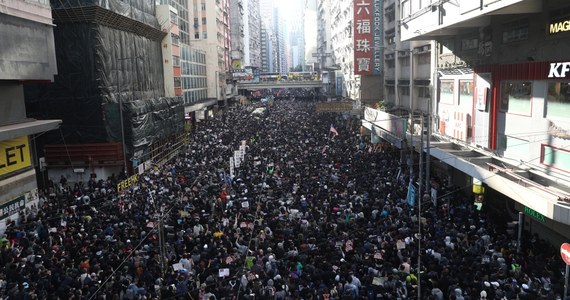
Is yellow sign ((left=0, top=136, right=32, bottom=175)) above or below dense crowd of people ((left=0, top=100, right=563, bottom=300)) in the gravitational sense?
above

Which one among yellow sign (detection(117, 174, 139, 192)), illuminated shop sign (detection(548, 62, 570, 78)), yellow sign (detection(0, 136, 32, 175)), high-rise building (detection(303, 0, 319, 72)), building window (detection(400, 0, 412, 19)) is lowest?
yellow sign (detection(117, 174, 139, 192))

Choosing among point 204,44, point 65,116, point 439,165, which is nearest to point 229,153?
point 65,116

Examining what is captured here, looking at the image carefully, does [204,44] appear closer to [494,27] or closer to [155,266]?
[494,27]

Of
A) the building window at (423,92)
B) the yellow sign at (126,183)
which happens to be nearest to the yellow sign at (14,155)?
the yellow sign at (126,183)

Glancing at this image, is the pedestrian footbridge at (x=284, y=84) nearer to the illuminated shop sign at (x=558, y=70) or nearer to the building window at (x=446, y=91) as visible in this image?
the building window at (x=446, y=91)

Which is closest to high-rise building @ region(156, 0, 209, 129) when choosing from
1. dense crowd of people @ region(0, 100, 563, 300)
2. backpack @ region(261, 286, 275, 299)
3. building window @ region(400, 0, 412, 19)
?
dense crowd of people @ region(0, 100, 563, 300)

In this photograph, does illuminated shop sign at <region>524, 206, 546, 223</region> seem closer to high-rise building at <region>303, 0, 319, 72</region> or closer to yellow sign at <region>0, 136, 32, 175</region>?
yellow sign at <region>0, 136, 32, 175</region>

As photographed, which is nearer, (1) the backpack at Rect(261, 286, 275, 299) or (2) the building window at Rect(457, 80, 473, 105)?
(1) the backpack at Rect(261, 286, 275, 299)
